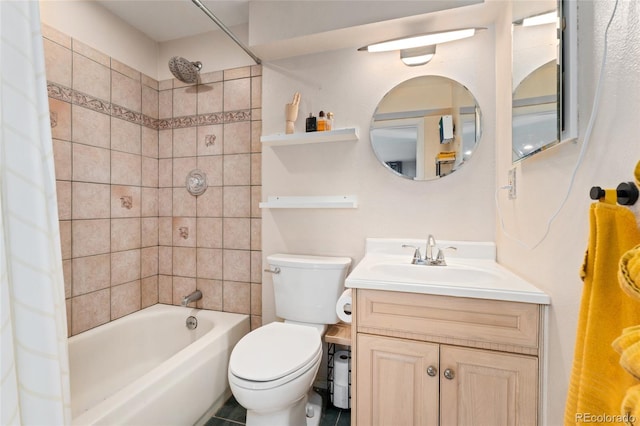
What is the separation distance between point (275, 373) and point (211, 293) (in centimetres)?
108

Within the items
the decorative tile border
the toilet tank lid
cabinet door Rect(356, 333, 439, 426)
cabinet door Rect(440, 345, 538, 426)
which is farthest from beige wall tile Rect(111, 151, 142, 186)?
cabinet door Rect(440, 345, 538, 426)

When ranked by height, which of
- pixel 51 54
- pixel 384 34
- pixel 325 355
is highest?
pixel 384 34

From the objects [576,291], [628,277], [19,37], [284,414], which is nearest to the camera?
[628,277]

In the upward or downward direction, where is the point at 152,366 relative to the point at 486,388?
downward

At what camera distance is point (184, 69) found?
74.2 inches

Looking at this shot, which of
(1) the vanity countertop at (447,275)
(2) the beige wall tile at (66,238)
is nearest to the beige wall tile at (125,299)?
(2) the beige wall tile at (66,238)

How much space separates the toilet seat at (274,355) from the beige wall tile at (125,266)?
1122 mm

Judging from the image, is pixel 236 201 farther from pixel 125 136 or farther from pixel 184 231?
pixel 125 136

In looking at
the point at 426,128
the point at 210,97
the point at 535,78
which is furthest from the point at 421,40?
the point at 210,97

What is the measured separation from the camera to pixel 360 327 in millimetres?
1151

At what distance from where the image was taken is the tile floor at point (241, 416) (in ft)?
5.03

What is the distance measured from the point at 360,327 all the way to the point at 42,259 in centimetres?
100

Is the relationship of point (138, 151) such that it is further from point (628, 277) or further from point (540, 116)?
point (628, 277)

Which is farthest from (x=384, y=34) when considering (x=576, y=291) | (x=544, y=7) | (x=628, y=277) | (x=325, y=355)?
(x=325, y=355)
